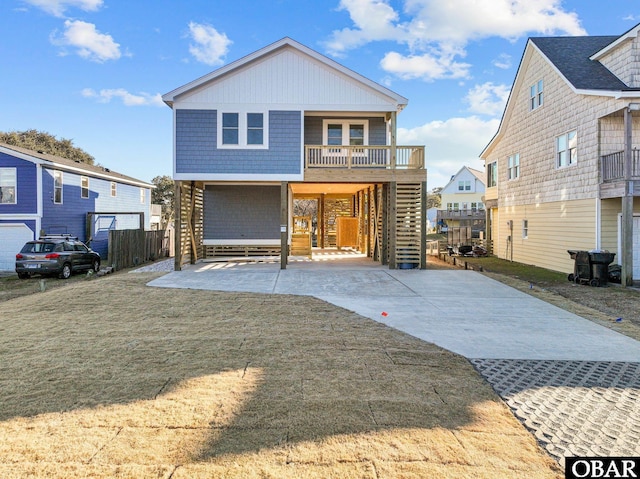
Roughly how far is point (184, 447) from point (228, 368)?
178cm

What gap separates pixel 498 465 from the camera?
120 inches

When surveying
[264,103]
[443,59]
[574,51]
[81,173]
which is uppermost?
[443,59]

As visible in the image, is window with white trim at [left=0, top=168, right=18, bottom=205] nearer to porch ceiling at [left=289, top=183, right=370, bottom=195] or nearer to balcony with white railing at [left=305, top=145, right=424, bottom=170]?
porch ceiling at [left=289, top=183, right=370, bottom=195]

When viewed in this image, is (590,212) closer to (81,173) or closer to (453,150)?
(81,173)

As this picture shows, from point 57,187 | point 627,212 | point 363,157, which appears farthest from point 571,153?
point 57,187

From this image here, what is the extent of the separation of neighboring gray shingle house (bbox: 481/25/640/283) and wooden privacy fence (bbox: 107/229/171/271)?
17.3 m

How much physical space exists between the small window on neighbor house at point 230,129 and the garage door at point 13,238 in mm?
10116

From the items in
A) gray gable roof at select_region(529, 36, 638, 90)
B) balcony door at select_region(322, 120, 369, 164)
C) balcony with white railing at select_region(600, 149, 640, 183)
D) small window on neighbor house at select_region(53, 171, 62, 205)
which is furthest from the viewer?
small window on neighbor house at select_region(53, 171, 62, 205)

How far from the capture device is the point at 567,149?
52.5 feet

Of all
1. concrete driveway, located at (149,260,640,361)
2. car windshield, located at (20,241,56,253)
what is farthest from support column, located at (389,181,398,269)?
car windshield, located at (20,241,56,253)

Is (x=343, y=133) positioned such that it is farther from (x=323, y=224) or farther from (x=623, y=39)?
(x=623, y=39)

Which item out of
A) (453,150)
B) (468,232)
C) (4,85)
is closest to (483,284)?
(468,232)

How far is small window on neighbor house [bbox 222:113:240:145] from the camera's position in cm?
1539

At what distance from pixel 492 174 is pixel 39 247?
2220 centimetres
